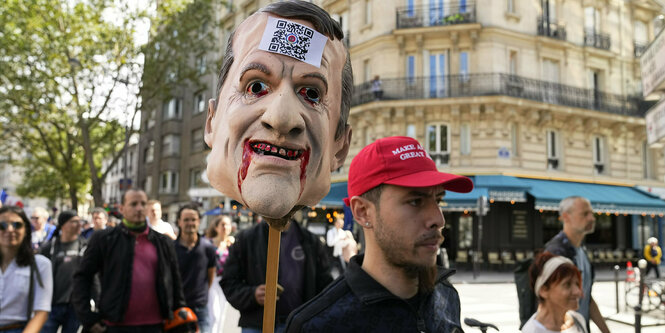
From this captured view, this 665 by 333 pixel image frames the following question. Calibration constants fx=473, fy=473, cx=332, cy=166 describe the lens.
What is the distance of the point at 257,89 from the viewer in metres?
1.21

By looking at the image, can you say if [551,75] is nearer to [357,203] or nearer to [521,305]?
[521,305]

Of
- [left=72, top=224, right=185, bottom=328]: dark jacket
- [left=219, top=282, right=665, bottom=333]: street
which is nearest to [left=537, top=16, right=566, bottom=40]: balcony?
[left=219, top=282, right=665, bottom=333]: street

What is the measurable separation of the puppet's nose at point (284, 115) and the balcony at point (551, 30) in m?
20.2

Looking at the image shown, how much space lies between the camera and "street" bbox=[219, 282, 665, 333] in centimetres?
745

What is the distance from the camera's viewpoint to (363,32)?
19719mm

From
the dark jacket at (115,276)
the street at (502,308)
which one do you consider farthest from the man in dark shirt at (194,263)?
the street at (502,308)

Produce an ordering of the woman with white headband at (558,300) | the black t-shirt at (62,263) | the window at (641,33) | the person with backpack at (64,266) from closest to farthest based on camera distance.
Result: the woman with white headband at (558,300) < the person with backpack at (64,266) < the black t-shirt at (62,263) < the window at (641,33)

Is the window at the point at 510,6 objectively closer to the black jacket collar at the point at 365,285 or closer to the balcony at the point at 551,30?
the balcony at the point at 551,30

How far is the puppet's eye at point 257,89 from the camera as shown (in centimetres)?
120

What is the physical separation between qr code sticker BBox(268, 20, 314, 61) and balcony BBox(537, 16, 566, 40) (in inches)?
791

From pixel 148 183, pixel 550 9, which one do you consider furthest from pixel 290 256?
pixel 148 183

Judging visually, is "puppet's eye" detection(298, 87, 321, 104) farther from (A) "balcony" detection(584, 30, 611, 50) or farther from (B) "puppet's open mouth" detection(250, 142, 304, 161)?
(A) "balcony" detection(584, 30, 611, 50)

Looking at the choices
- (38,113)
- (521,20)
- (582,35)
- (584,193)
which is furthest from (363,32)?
(38,113)

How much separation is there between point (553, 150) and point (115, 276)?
18661 millimetres
